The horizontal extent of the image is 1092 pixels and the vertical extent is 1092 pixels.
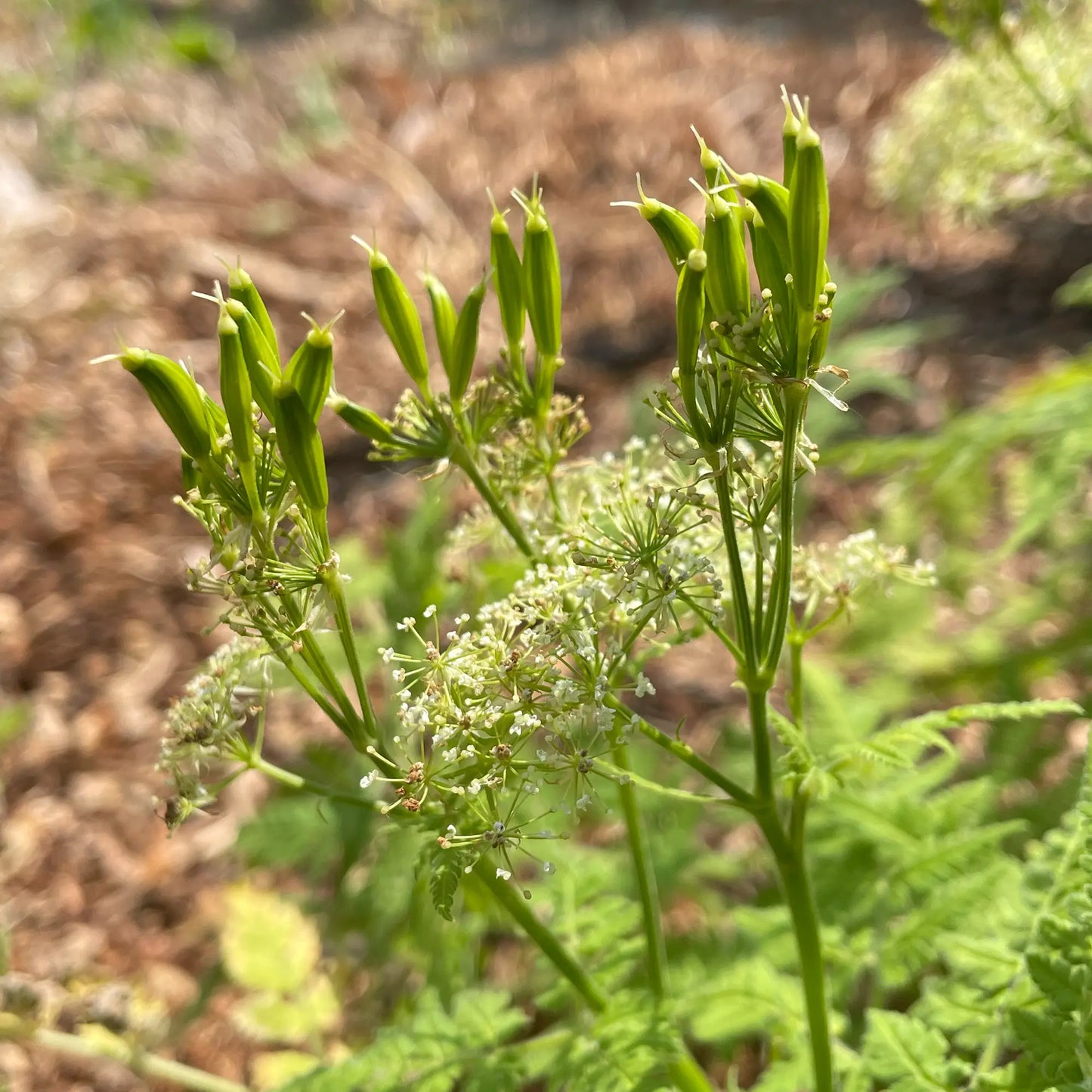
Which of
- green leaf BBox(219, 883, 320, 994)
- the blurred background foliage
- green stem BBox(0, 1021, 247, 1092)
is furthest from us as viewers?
green leaf BBox(219, 883, 320, 994)

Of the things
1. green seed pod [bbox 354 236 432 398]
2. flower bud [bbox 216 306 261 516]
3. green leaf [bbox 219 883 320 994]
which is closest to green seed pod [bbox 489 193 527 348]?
green seed pod [bbox 354 236 432 398]

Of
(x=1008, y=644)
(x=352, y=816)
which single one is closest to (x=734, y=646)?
(x=352, y=816)

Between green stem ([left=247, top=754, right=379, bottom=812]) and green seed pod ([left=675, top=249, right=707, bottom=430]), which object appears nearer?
green seed pod ([left=675, top=249, right=707, bottom=430])

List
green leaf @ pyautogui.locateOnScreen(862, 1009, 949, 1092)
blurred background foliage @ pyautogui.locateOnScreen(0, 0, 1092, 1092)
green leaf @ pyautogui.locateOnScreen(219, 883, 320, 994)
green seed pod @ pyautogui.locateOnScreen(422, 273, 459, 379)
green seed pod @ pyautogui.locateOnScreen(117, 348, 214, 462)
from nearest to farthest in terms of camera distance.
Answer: green seed pod @ pyautogui.locateOnScreen(117, 348, 214, 462) → green seed pod @ pyautogui.locateOnScreen(422, 273, 459, 379) → green leaf @ pyautogui.locateOnScreen(862, 1009, 949, 1092) → blurred background foliage @ pyautogui.locateOnScreen(0, 0, 1092, 1092) → green leaf @ pyautogui.locateOnScreen(219, 883, 320, 994)

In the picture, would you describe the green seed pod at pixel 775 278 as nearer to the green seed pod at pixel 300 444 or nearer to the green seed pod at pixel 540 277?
the green seed pod at pixel 540 277

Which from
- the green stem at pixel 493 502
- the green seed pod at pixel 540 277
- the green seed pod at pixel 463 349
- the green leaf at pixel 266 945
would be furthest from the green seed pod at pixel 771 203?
the green leaf at pixel 266 945

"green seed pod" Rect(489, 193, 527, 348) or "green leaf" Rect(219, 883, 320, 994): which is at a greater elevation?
"green seed pod" Rect(489, 193, 527, 348)

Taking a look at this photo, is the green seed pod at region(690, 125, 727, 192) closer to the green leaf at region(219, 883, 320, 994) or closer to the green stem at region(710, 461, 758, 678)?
the green stem at region(710, 461, 758, 678)
